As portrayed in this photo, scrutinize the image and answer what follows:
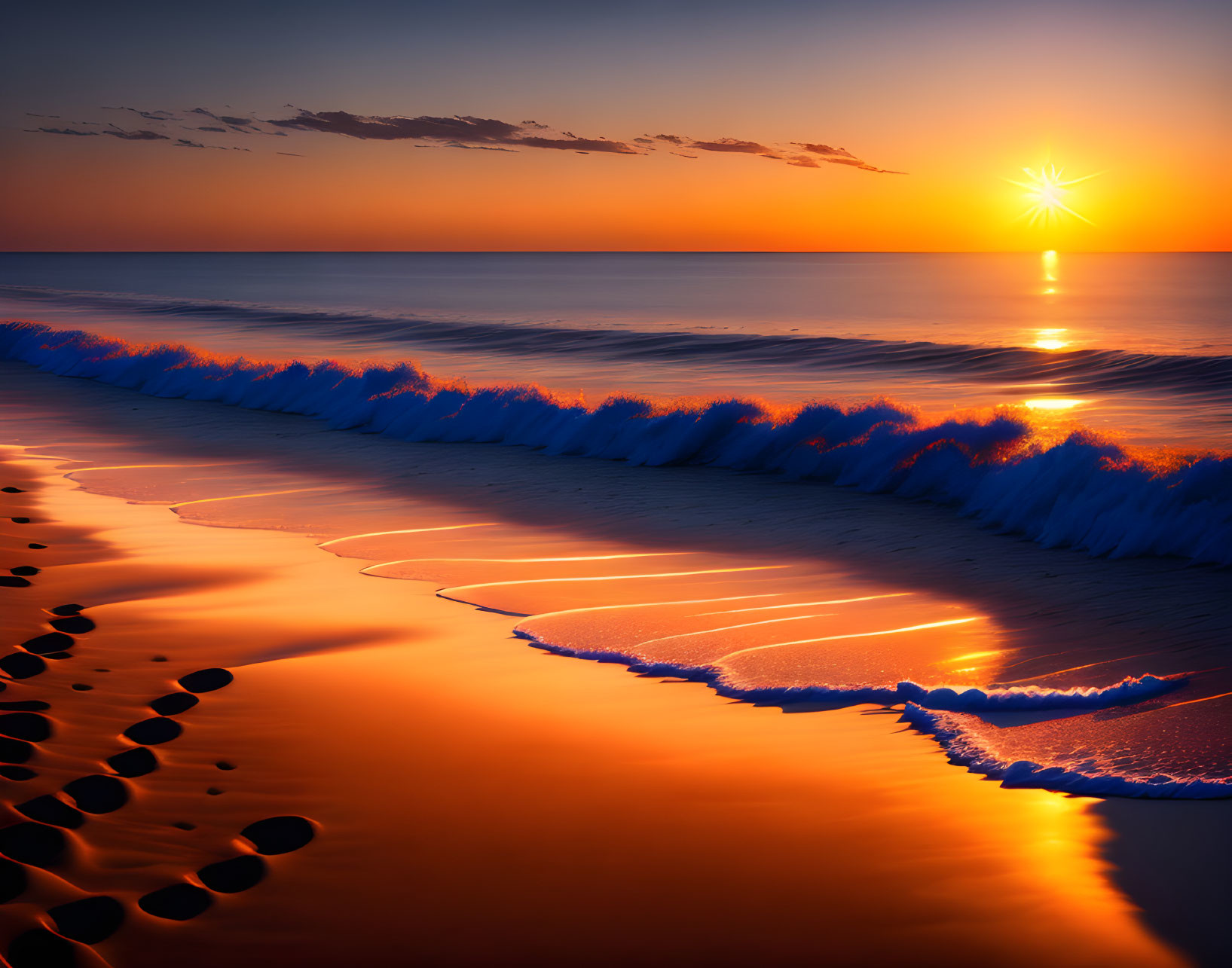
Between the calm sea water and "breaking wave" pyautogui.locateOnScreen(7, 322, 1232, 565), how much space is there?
147 inches

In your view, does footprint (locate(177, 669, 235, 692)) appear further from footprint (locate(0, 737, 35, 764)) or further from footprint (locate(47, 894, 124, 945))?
footprint (locate(47, 894, 124, 945))

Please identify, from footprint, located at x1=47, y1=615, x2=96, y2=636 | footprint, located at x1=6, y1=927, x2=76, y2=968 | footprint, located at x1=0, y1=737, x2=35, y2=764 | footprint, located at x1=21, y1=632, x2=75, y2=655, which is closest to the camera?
footprint, located at x1=6, y1=927, x2=76, y2=968

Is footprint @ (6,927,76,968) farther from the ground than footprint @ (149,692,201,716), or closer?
closer

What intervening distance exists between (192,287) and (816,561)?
76210 millimetres

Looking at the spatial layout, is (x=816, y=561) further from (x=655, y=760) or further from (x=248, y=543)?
(x=248, y=543)

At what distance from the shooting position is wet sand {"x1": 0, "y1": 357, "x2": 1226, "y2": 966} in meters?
2.91

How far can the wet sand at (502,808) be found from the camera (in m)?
2.91

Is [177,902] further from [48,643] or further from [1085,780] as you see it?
[1085,780]

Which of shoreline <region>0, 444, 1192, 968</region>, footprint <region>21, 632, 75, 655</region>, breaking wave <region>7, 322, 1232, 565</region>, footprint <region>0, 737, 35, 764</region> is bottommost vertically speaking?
shoreline <region>0, 444, 1192, 968</region>

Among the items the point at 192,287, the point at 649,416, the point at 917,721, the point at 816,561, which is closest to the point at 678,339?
the point at 649,416

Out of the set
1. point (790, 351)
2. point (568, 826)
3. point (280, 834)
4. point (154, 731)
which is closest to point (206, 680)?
point (154, 731)

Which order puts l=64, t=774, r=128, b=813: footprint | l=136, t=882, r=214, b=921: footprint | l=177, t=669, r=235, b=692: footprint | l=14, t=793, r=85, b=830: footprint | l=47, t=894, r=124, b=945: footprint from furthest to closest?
l=177, t=669, r=235, b=692: footprint < l=64, t=774, r=128, b=813: footprint < l=14, t=793, r=85, b=830: footprint < l=136, t=882, r=214, b=921: footprint < l=47, t=894, r=124, b=945: footprint

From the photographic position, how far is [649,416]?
45.9 ft

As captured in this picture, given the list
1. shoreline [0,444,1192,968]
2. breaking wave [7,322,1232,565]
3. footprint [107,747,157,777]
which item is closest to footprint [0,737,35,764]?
shoreline [0,444,1192,968]
